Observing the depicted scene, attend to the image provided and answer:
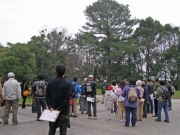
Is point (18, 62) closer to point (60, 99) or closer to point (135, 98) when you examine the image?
point (135, 98)

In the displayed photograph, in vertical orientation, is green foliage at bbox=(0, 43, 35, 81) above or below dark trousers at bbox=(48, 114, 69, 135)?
above

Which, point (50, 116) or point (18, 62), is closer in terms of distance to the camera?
point (50, 116)

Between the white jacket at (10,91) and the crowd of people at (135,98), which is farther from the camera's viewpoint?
the crowd of people at (135,98)

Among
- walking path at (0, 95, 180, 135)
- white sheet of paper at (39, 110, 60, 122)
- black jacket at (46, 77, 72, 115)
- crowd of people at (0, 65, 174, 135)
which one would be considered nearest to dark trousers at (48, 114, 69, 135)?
crowd of people at (0, 65, 174, 135)

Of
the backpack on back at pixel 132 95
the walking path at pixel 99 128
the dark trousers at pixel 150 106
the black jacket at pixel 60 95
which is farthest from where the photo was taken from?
the dark trousers at pixel 150 106

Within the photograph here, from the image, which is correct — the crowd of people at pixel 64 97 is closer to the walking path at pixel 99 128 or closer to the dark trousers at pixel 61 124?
the dark trousers at pixel 61 124

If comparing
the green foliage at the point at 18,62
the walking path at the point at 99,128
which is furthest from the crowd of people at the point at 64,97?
the green foliage at the point at 18,62

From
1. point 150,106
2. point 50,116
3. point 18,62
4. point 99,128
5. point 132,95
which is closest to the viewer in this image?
point 50,116

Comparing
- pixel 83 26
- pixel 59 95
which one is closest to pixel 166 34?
pixel 83 26

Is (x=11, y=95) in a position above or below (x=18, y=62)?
below

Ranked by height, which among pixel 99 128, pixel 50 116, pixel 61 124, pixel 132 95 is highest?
pixel 132 95

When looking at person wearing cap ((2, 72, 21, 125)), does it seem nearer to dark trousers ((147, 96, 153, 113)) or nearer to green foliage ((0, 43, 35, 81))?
dark trousers ((147, 96, 153, 113))

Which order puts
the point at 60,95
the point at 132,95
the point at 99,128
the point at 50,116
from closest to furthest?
1. the point at 50,116
2. the point at 60,95
3. the point at 99,128
4. the point at 132,95

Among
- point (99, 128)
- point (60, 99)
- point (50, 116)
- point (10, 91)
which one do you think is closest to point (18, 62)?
point (10, 91)
